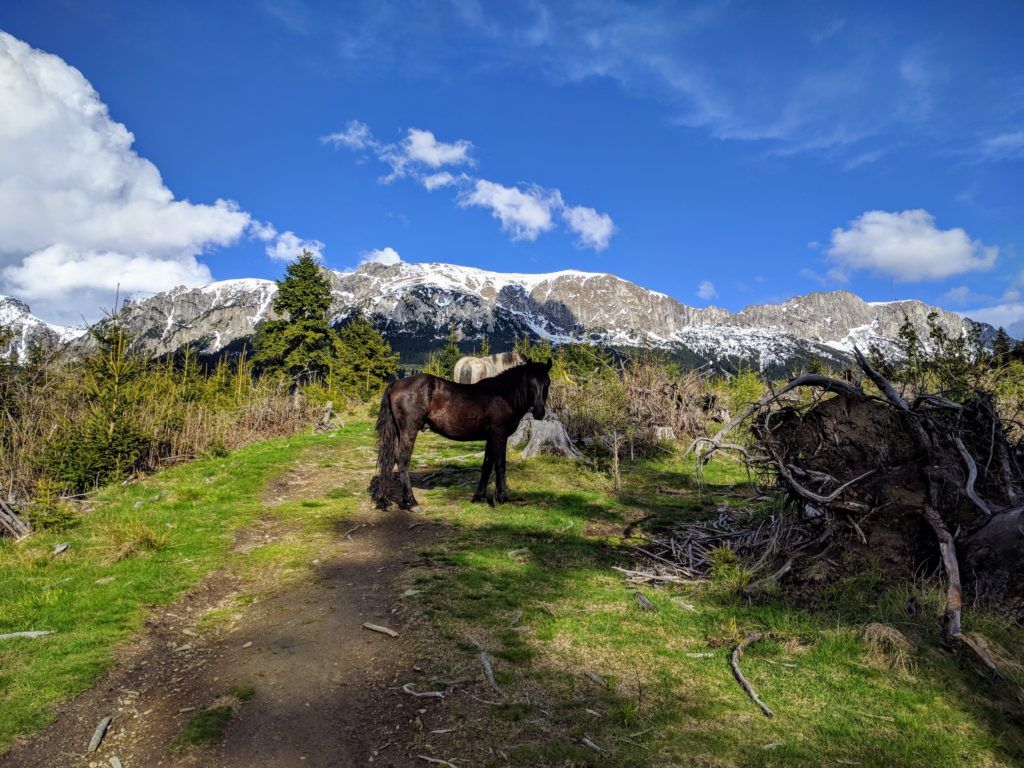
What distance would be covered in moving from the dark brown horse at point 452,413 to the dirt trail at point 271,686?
12.3 feet

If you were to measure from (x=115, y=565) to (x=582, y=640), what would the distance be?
6684mm

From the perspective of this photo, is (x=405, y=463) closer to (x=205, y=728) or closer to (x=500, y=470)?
(x=500, y=470)

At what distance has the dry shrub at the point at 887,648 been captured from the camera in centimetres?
477

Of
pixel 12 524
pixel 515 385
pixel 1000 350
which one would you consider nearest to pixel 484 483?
pixel 515 385

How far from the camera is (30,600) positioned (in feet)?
20.3

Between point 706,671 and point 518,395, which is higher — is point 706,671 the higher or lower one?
the lower one

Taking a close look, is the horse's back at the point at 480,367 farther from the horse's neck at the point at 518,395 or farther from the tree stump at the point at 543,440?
the horse's neck at the point at 518,395

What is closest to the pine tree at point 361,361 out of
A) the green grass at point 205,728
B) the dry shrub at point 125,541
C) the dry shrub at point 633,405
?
the dry shrub at point 633,405

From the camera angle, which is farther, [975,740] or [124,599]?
[124,599]

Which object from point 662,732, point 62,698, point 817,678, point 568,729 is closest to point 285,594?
point 62,698

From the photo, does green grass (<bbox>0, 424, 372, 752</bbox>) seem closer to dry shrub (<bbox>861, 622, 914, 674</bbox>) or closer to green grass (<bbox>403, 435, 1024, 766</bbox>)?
green grass (<bbox>403, 435, 1024, 766</bbox>)

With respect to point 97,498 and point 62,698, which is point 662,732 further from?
point 97,498

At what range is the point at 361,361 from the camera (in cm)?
4150

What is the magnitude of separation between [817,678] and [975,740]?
1.10 meters
